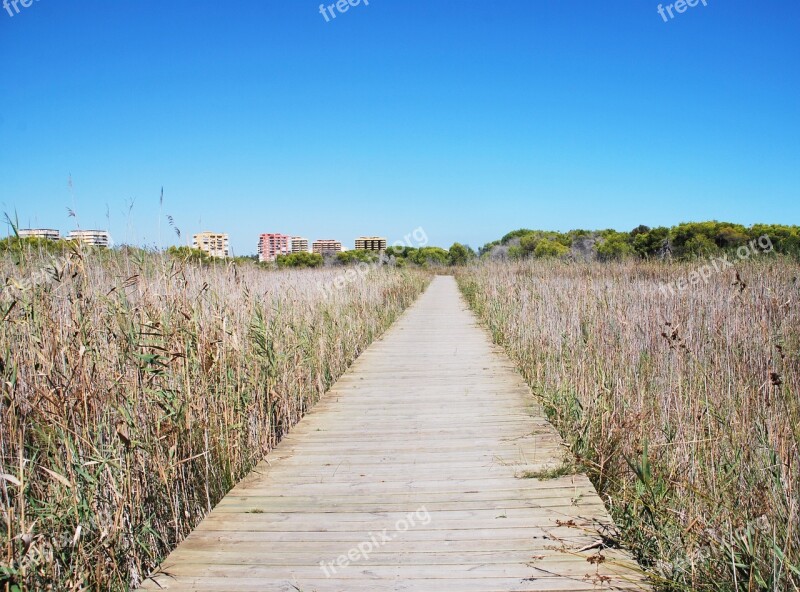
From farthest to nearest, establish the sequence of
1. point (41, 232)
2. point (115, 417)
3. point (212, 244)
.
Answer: point (212, 244) → point (41, 232) → point (115, 417)

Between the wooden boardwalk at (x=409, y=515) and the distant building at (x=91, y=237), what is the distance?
1770 mm

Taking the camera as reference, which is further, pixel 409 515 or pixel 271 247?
pixel 271 247

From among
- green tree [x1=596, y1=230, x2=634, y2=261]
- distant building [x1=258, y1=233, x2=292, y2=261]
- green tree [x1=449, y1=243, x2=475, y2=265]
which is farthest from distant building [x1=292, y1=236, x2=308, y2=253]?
green tree [x1=596, y1=230, x2=634, y2=261]

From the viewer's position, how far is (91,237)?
3104 mm

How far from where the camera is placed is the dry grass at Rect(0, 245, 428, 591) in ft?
6.49

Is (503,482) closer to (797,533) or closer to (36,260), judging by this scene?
(797,533)

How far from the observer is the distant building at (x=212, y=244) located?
3725 mm

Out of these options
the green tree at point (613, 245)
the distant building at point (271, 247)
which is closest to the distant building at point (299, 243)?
the distant building at point (271, 247)

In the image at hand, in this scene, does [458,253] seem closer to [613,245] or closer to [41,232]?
[613,245]

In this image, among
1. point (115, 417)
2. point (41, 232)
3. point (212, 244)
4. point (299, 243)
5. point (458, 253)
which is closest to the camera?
point (115, 417)

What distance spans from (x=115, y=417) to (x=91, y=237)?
1313 mm

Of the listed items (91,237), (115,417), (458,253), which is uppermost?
(458,253)

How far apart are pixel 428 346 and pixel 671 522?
5.83 meters

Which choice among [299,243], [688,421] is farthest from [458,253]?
[688,421]
